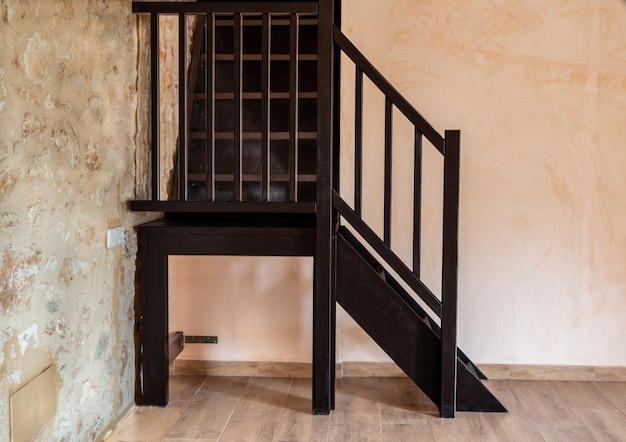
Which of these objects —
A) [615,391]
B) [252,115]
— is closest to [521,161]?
[615,391]

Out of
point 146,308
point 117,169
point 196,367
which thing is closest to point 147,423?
point 146,308

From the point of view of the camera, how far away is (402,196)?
3.77m

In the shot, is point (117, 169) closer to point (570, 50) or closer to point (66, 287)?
point (66, 287)

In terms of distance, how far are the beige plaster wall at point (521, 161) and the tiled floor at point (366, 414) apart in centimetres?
34

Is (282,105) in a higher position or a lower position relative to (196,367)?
higher

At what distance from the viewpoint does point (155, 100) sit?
3.21 metres

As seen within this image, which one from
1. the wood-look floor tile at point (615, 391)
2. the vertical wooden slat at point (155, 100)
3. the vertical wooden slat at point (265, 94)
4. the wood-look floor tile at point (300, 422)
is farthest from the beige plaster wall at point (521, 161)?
the vertical wooden slat at point (155, 100)

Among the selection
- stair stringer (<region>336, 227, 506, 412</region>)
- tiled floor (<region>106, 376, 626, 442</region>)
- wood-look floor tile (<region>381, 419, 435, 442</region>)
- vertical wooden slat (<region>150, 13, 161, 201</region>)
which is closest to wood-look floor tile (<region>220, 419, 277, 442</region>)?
tiled floor (<region>106, 376, 626, 442</region>)

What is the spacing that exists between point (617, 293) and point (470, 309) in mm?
867

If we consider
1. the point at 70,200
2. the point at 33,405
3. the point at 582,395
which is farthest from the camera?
the point at 582,395

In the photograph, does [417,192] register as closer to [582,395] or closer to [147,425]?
[582,395]

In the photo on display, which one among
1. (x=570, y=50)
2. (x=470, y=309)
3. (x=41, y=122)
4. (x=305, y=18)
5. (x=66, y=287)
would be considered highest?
(x=305, y=18)

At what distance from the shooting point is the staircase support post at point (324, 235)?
3043 millimetres

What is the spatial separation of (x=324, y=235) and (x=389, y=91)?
30.3 inches
